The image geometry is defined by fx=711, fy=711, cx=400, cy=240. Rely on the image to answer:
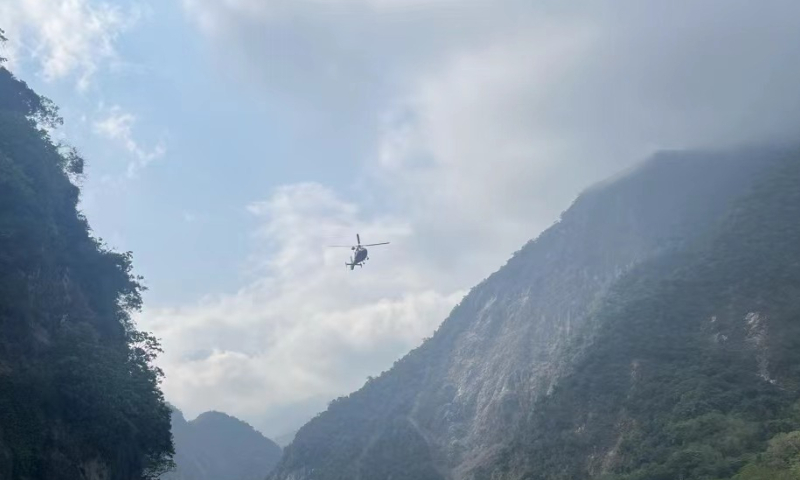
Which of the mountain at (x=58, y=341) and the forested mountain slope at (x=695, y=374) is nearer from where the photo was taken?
the mountain at (x=58, y=341)

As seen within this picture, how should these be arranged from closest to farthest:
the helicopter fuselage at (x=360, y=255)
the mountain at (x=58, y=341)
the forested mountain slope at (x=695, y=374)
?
the mountain at (x=58, y=341) → the helicopter fuselage at (x=360, y=255) → the forested mountain slope at (x=695, y=374)

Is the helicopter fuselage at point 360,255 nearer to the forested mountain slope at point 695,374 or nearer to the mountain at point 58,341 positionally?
the mountain at point 58,341

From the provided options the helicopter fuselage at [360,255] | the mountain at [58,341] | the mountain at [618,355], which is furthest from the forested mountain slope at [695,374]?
the mountain at [58,341]

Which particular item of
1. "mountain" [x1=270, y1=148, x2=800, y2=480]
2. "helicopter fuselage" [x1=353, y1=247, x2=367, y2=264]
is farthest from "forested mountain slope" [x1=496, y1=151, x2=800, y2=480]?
"helicopter fuselage" [x1=353, y1=247, x2=367, y2=264]

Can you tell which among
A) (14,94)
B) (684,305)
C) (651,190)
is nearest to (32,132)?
(14,94)

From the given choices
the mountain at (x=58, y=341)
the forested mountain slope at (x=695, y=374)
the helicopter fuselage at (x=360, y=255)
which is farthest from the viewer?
the forested mountain slope at (x=695, y=374)

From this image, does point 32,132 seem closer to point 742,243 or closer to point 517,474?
point 517,474
